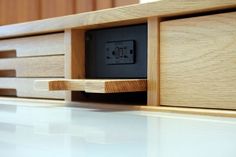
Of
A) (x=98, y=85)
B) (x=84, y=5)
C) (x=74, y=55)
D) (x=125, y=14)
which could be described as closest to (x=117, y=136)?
(x=98, y=85)

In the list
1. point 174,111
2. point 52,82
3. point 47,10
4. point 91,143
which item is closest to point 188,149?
point 91,143

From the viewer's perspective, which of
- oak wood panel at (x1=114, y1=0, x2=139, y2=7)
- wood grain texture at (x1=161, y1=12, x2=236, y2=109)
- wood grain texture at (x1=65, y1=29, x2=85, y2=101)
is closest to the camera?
wood grain texture at (x1=161, y1=12, x2=236, y2=109)

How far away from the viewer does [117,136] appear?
1.26 ft

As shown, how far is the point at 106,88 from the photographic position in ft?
1.98

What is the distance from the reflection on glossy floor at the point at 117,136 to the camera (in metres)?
0.30

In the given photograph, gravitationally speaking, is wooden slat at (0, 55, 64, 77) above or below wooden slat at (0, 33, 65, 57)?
below

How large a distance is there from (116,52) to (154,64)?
0.13 m

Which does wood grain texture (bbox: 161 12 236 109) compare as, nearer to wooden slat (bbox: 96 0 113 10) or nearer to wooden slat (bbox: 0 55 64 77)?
wooden slat (bbox: 0 55 64 77)

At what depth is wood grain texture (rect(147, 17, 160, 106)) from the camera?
0.65 meters

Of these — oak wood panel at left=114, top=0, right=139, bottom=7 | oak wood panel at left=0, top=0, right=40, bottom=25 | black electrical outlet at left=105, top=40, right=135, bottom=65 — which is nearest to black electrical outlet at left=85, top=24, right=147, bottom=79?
black electrical outlet at left=105, top=40, right=135, bottom=65

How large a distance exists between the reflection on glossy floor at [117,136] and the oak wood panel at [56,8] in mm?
691

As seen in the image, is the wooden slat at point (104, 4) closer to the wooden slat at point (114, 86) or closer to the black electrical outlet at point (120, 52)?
the black electrical outlet at point (120, 52)

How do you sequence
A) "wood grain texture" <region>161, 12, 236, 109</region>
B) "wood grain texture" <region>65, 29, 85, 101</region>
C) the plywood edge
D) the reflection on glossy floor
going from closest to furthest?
the reflection on glossy floor, "wood grain texture" <region>161, 12, 236, 109</region>, the plywood edge, "wood grain texture" <region>65, 29, 85, 101</region>

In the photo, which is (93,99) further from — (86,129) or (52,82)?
(86,129)
